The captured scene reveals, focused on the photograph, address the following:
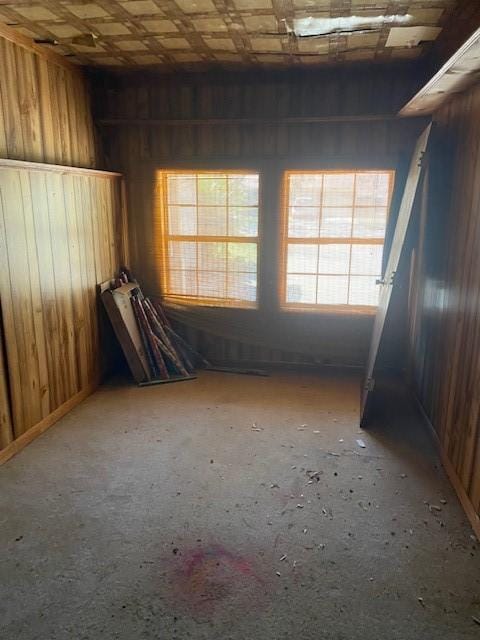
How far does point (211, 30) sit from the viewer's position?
328cm

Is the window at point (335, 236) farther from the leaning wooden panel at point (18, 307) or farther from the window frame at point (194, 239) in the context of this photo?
the leaning wooden panel at point (18, 307)

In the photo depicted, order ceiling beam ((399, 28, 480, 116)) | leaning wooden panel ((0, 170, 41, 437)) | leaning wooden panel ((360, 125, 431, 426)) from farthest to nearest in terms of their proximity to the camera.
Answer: leaning wooden panel ((360, 125, 431, 426))
leaning wooden panel ((0, 170, 41, 437))
ceiling beam ((399, 28, 480, 116))

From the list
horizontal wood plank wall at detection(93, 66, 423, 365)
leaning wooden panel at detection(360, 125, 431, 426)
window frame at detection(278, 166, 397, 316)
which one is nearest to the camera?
leaning wooden panel at detection(360, 125, 431, 426)

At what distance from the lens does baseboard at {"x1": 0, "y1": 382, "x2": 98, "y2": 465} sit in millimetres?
3201

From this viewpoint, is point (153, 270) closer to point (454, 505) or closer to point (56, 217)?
point (56, 217)

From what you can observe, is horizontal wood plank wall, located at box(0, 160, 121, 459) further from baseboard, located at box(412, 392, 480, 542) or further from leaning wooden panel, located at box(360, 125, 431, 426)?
baseboard, located at box(412, 392, 480, 542)

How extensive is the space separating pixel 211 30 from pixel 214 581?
3415mm

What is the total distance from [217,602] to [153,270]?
11.4 ft

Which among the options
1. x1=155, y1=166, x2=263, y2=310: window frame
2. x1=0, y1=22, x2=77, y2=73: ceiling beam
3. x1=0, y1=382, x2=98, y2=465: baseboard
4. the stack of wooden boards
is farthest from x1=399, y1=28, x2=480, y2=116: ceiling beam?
x1=0, y1=382, x2=98, y2=465: baseboard

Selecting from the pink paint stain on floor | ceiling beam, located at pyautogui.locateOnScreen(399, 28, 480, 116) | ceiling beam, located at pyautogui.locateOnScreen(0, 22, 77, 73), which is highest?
ceiling beam, located at pyautogui.locateOnScreen(0, 22, 77, 73)

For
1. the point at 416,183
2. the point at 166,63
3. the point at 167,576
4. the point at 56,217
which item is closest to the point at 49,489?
the point at 167,576

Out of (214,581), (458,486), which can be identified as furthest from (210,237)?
(214,581)

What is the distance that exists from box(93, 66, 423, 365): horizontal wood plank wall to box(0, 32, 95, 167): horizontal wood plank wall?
1.37ft

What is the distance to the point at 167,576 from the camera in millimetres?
2199
